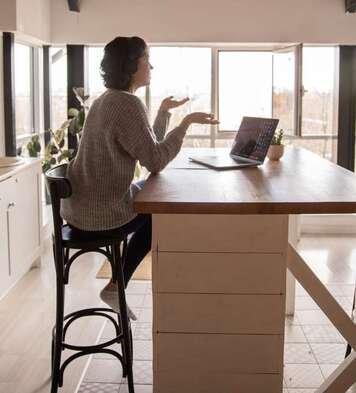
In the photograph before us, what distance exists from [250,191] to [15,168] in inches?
86.9

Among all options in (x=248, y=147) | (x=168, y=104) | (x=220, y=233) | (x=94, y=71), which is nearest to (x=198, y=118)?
(x=168, y=104)

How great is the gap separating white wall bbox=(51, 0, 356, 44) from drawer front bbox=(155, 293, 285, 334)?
3.60 meters

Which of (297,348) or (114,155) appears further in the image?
(297,348)

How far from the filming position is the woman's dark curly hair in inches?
94.0

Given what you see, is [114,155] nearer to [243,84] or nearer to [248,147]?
[248,147]

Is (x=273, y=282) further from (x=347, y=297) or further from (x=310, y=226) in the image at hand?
(x=310, y=226)

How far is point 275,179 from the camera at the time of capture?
2346 millimetres

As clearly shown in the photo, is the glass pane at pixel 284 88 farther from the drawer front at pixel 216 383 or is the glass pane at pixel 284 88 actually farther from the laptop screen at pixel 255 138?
the drawer front at pixel 216 383

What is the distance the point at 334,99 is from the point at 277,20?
0.95 metres

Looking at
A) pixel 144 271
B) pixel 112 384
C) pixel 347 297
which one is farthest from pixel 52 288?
pixel 347 297

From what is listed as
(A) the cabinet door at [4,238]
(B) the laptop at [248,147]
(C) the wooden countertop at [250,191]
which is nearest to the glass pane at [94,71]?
(A) the cabinet door at [4,238]

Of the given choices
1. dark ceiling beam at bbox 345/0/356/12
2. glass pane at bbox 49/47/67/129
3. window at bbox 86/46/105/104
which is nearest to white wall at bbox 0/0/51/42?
glass pane at bbox 49/47/67/129

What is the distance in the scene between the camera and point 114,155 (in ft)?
7.35

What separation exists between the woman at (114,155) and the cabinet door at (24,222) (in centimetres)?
151
